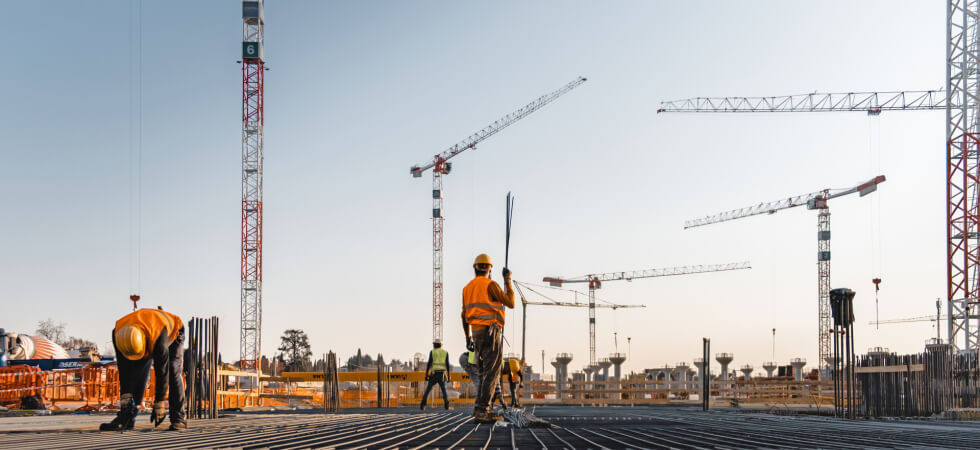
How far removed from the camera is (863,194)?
12462cm

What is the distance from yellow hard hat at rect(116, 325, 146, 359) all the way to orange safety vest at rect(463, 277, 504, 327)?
3.93 m

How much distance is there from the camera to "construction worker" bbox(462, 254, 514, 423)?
11.3 m

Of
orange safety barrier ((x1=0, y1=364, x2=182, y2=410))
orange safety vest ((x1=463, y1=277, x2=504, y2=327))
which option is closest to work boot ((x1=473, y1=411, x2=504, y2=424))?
orange safety vest ((x1=463, y1=277, x2=504, y2=327))

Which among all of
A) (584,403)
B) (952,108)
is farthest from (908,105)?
(584,403)

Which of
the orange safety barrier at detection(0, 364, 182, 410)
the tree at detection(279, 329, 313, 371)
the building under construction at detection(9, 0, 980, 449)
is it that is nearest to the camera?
the building under construction at detection(9, 0, 980, 449)

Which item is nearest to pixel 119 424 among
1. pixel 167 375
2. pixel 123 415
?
pixel 123 415

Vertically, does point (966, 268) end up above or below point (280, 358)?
above

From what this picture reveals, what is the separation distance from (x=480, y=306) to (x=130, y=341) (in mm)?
4181

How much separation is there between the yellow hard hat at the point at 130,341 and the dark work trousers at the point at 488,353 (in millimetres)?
4053

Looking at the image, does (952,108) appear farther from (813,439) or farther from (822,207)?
(822,207)

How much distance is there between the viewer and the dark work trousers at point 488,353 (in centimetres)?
1157

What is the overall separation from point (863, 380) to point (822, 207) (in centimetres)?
10865

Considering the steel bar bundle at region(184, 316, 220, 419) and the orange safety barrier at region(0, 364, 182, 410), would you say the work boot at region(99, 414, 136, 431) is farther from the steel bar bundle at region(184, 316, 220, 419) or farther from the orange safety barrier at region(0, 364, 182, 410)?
the orange safety barrier at region(0, 364, 182, 410)

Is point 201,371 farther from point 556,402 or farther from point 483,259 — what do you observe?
point 556,402
